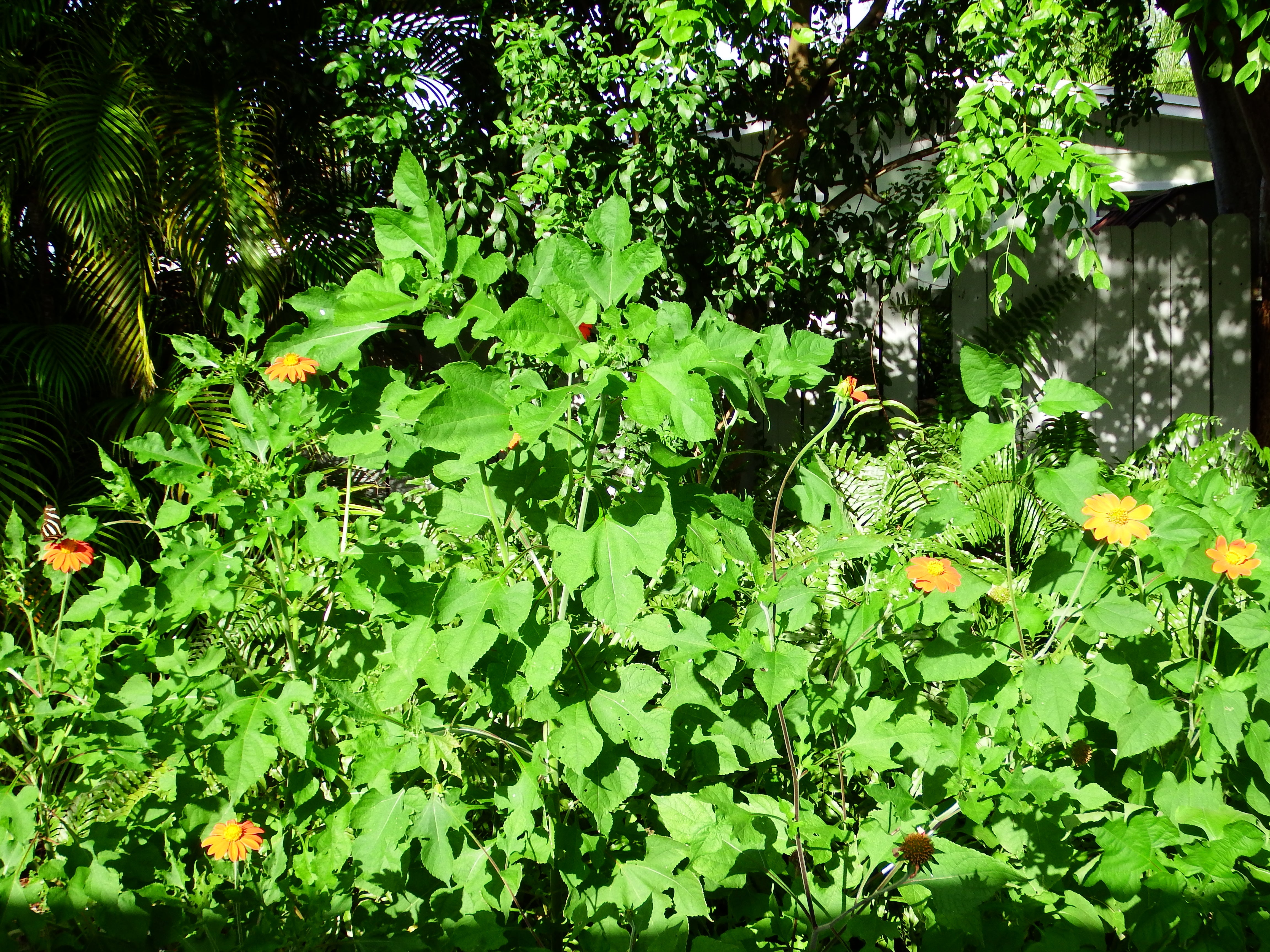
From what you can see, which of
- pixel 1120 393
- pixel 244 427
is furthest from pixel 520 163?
pixel 1120 393

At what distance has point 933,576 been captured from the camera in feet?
3.90

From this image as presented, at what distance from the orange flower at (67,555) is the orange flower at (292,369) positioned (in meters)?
0.49

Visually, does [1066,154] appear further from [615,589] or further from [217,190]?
[217,190]

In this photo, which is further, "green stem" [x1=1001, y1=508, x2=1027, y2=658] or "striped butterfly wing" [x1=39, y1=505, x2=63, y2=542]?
"striped butterfly wing" [x1=39, y1=505, x2=63, y2=542]

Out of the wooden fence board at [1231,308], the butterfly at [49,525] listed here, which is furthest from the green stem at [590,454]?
the wooden fence board at [1231,308]

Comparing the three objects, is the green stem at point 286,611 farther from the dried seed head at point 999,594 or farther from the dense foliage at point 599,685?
the dried seed head at point 999,594

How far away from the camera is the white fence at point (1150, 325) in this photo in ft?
17.5

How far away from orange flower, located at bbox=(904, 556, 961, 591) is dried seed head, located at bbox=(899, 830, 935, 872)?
31 cm

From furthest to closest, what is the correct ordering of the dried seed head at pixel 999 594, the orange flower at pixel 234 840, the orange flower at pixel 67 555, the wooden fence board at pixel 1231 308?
the wooden fence board at pixel 1231 308, the dried seed head at pixel 999 594, the orange flower at pixel 67 555, the orange flower at pixel 234 840

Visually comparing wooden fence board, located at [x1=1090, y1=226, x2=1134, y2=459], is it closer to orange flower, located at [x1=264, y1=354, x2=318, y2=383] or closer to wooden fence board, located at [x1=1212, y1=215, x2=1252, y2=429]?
wooden fence board, located at [x1=1212, y1=215, x2=1252, y2=429]

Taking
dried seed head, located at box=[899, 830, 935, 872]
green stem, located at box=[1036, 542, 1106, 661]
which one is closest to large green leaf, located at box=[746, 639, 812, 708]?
dried seed head, located at box=[899, 830, 935, 872]

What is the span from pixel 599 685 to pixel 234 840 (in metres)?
0.57

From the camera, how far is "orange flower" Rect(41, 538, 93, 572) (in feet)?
4.81

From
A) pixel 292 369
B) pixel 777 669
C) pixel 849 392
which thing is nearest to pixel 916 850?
pixel 777 669
